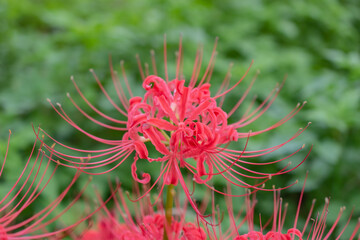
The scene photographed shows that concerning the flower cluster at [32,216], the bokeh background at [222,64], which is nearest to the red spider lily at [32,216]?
the flower cluster at [32,216]

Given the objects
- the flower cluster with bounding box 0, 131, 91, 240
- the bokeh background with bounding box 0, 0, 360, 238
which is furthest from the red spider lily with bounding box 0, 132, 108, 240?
the bokeh background with bounding box 0, 0, 360, 238

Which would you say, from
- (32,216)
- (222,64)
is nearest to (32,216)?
(32,216)

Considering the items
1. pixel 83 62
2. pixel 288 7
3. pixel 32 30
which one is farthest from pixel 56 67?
pixel 288 7

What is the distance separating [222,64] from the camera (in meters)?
2.58

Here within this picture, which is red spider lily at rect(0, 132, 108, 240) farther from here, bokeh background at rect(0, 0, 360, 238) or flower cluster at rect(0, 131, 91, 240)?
bokeh background at rect(0, 0, 360, 238)

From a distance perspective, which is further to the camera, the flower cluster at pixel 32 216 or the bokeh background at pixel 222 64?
the bokeh background at pixel 222 64

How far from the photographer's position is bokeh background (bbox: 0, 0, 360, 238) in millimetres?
2156

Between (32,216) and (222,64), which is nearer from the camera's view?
(32,216)

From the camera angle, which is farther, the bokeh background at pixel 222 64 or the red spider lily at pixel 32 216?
the bokeh background at pixel 222 64

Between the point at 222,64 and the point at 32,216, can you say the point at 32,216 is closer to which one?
the point at 32,216

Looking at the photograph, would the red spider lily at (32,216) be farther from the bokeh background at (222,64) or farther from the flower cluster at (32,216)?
the bokeh background at (222,64)

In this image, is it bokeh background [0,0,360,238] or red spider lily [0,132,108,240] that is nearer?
red spider lily [0,132,108,240]

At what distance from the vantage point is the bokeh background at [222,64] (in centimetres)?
216

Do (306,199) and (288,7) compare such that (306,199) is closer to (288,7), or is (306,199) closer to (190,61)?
(190,61)
